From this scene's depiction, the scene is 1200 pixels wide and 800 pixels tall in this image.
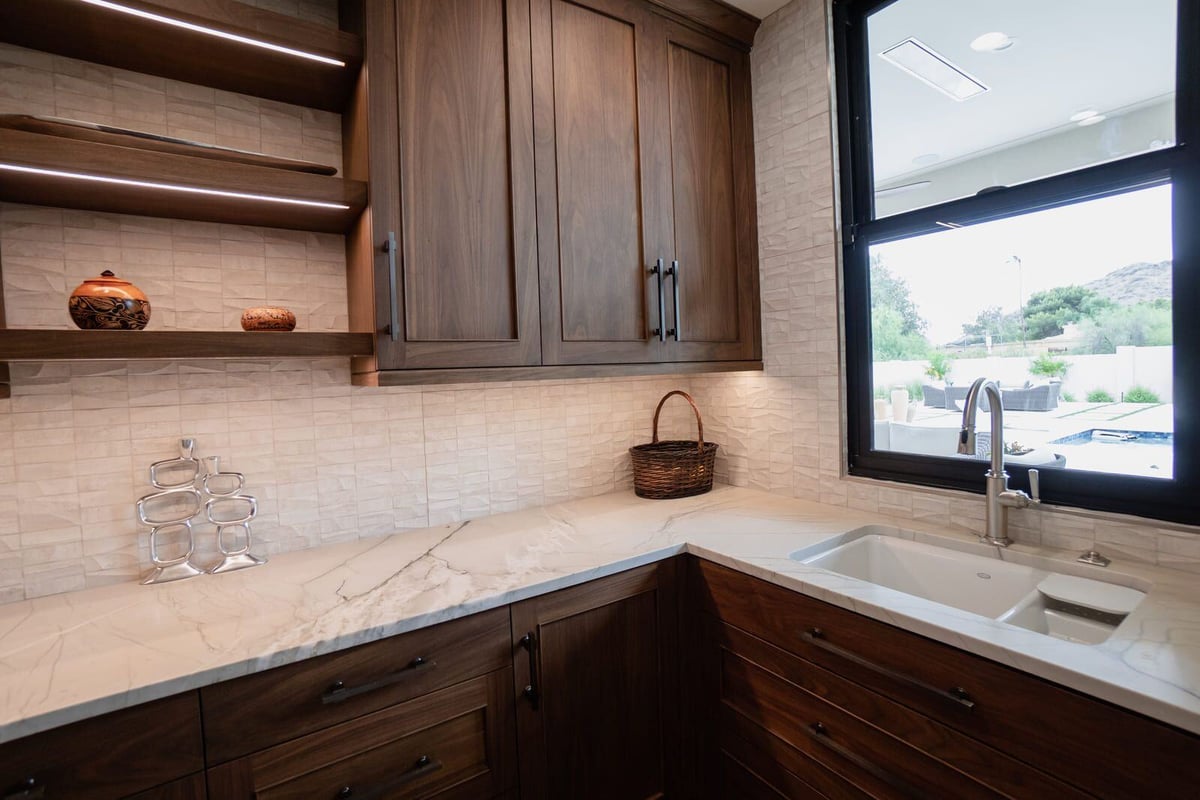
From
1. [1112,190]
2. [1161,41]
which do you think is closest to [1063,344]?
[1112,190]

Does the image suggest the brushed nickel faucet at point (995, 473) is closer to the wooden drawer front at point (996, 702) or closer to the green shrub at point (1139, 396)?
the green shrub at point (1139, 396)

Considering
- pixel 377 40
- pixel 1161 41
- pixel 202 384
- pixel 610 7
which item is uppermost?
pixel 610 7

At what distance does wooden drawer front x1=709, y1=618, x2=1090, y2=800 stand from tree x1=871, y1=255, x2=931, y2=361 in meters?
1.02

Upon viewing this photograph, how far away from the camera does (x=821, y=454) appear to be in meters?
1.93

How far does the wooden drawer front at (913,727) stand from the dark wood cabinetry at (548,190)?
35.5 inches

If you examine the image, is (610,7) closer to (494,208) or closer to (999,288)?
(494,208)

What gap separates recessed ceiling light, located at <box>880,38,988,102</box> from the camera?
1613 mm

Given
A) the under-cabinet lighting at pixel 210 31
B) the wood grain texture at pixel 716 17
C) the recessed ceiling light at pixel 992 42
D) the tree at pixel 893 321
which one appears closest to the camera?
the under-cabinet lighting at pixel 210 31

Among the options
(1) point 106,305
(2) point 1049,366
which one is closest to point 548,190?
(1) point 106,305

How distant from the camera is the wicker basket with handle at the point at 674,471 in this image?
2035 millimetres

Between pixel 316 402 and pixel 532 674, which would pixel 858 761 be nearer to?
pixel 532 674

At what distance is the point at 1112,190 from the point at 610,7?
144cm

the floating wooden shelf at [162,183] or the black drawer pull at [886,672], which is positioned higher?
the floating wooden shelf at [162,183]

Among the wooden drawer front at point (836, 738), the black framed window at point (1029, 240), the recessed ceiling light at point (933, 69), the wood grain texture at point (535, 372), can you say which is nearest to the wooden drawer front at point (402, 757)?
the wooden drawer front at point (836, 738)
